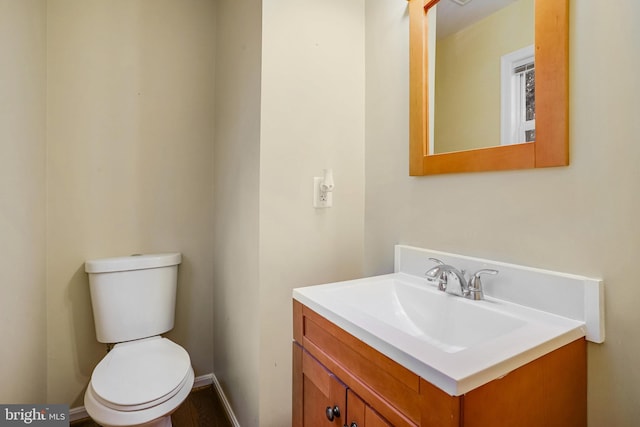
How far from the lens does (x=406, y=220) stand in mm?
Answer: 1271

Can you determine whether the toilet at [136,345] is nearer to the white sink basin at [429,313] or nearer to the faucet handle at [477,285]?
the white sink basin at [429,313]

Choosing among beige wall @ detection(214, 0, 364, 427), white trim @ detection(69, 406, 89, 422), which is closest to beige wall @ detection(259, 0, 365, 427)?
beige wall @ detection(214, 0, 364, 427)

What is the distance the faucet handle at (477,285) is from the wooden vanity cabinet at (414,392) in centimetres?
24

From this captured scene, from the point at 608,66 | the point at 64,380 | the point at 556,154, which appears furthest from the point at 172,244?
the point at 608,66

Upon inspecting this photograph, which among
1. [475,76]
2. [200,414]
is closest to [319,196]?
[475,76]

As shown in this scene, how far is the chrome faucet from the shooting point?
3.07 feet

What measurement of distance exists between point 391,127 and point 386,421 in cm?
105

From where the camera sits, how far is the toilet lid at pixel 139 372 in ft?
3.87

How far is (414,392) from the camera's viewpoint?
61cm

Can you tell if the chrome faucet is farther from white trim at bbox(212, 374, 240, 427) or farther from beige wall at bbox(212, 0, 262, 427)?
white trim at bbox(212, 374, 240, 427)

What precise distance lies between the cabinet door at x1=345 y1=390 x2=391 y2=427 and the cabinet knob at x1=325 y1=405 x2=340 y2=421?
0.11 feet

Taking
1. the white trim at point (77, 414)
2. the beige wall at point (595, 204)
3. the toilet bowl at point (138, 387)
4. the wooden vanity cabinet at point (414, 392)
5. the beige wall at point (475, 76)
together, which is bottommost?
the white trim at point (77, 414)

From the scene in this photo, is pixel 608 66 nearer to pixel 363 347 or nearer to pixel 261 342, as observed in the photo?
pixel 363 347

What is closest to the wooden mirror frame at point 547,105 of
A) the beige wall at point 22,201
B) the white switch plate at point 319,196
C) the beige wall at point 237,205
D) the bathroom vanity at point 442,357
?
the bathroom vanity at point 442,357
